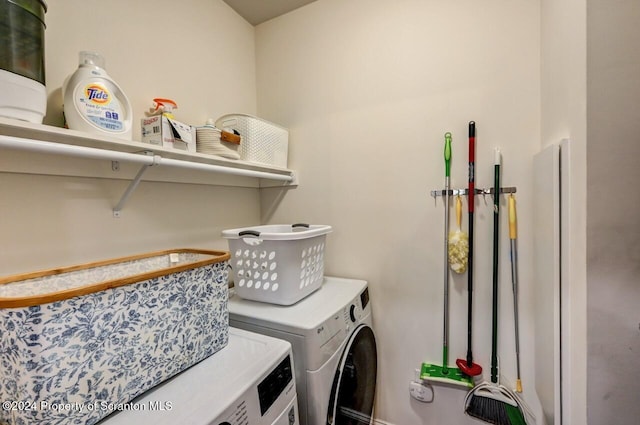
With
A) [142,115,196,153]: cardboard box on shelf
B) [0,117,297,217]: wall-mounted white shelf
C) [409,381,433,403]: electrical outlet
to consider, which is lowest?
[409,381,433,403]: electrical outlet

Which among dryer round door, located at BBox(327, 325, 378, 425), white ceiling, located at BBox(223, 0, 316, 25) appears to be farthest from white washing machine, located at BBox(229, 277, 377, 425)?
white ceiling, located at BBox(223, 0, 316, 25)

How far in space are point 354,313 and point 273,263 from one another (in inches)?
18.1

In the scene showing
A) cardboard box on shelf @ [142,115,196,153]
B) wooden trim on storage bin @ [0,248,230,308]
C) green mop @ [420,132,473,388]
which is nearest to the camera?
wooden trim on storage bin @ [0,248,230,308]

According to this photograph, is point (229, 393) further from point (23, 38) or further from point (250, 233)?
point (23, 38)

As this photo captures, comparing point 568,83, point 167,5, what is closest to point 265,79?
point 167,5

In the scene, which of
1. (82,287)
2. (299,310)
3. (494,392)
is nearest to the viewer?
(82,287)

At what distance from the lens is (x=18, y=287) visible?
70cm

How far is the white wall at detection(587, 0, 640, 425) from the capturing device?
2.27ft

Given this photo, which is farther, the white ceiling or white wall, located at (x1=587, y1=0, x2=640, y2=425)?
the white ceiling

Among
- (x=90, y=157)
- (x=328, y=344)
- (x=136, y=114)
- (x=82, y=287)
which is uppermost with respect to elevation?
(x=136, y=114)

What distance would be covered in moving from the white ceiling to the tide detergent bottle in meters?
1.10

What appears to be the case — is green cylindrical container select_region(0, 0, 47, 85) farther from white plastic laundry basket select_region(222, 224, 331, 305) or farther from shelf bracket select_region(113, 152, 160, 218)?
white plastic laundry basket select_region(222, 224, 331, 305)

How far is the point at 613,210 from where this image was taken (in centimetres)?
71

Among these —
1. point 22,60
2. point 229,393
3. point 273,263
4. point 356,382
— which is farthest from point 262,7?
point 356,382
